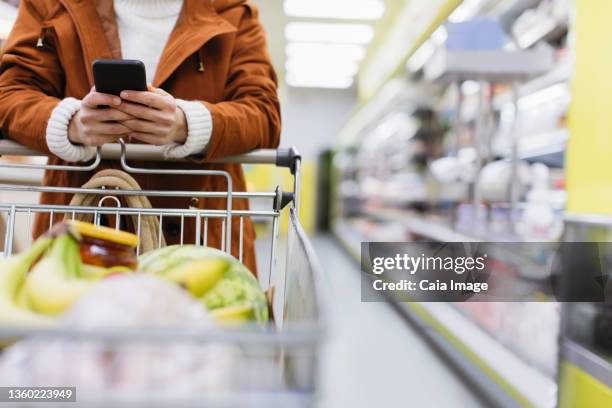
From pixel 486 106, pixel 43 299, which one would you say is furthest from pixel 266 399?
pixel 486 106

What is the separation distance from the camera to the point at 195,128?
37.9 inches

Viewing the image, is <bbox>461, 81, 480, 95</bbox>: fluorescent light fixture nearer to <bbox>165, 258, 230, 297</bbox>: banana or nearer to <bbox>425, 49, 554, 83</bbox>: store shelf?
<bbox>425, 49, 554, 83</bbox>: store shelf

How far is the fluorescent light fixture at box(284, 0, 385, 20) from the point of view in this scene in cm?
680

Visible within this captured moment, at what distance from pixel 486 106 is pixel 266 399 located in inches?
148

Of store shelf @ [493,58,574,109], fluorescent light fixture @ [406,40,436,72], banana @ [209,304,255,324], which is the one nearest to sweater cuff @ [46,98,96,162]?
banana @ [209,304,255,324]

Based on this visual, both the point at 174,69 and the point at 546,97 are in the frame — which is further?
the point at 546,97

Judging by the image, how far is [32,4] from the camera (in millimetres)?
1208

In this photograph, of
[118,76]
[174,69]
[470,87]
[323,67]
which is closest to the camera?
[118,76]

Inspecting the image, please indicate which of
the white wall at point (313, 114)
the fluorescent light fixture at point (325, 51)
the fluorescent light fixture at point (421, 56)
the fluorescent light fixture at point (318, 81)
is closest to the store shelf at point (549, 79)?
the fluorescent light fixture at point (421, 56)

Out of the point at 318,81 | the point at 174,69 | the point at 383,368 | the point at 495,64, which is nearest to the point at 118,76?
the point at 174,69

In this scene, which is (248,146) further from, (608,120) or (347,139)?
(347,139)

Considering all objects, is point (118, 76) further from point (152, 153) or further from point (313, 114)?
point (313, 114)

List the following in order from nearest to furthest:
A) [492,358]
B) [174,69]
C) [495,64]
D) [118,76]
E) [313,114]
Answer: [118,76]
[174,69]
[492,358]
[495,64]
[313,114]

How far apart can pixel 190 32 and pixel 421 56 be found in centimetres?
349
